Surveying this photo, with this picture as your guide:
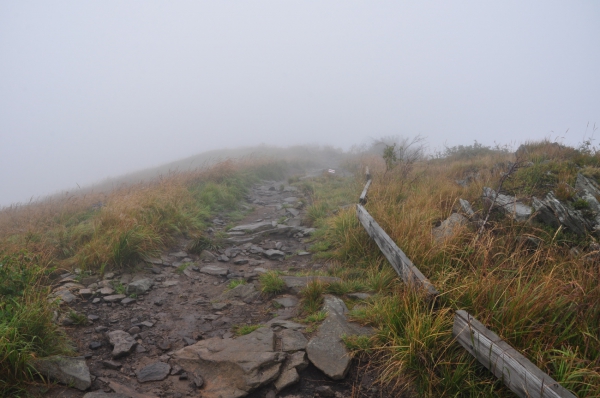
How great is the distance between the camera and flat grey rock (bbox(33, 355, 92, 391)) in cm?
312

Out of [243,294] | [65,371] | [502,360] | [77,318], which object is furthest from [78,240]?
[502,360]

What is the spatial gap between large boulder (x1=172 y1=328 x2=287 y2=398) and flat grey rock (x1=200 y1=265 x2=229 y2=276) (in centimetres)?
235

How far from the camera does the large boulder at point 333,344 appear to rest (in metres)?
3.39

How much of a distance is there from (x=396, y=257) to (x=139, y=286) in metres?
4.09

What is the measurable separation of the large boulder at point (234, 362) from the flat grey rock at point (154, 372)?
5.9 inches

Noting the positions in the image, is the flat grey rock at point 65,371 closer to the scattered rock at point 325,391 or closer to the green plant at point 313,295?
the scattered rock at point 325,391

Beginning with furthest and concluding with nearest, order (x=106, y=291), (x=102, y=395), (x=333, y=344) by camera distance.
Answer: (x=106, y=291) → (x=333, y=344) → (x=102, y=395)

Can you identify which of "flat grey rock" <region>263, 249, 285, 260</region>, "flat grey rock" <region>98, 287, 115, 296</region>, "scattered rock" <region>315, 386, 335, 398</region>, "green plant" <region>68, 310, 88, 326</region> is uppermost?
"green plant" <region>68, 310, 88, 326</region>

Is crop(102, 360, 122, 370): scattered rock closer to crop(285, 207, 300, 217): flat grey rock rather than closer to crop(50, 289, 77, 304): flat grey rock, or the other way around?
crop(50, 289, 77, 304): flat grey rock

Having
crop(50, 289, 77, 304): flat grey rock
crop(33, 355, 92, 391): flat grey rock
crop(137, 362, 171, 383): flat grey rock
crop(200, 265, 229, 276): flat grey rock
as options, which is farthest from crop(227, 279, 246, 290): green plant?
crop(33, 355, 92, 391): flat grey rock

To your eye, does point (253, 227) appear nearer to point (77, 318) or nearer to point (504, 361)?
point (77, 318)

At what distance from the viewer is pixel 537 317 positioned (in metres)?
3.07

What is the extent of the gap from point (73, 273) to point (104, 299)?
3.58 feet

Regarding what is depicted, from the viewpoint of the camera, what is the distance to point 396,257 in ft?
15.4
